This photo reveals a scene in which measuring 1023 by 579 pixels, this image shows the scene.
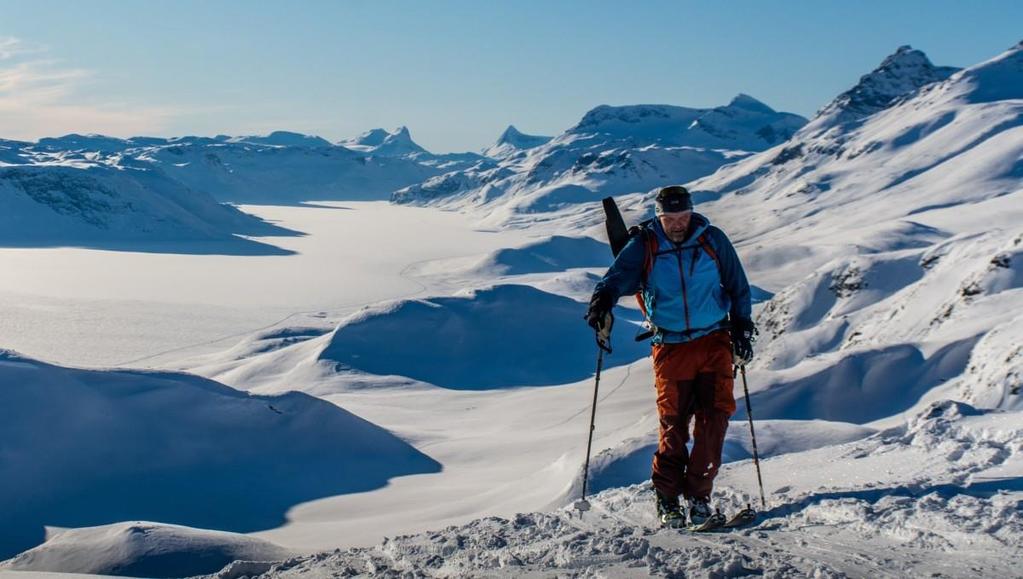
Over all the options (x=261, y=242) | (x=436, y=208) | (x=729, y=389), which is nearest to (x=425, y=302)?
(x=729, y=389)

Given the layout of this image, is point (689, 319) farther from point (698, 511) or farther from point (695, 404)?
point (698, 511)

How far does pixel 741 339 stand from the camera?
17.4 feet

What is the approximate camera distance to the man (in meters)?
5.27

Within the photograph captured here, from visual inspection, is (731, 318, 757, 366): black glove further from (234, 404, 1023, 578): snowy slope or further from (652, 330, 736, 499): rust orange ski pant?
(234, 404, 1023, 578): snowy slope

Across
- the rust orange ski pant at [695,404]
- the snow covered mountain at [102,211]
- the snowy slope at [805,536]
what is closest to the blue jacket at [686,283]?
the rust orange ski pant at [695,404]

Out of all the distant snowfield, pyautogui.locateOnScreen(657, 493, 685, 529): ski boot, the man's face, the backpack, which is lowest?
the distant snowfield

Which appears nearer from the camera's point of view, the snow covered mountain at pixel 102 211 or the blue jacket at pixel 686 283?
the blue jacket at pixel 686 283

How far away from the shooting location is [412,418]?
75.6ft

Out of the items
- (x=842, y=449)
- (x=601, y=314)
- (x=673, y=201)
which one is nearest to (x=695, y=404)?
(x=601, y=314)

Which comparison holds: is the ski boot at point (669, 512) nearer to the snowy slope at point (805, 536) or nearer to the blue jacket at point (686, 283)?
the snowy slope at point (805, 536)

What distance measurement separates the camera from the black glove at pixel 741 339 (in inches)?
208

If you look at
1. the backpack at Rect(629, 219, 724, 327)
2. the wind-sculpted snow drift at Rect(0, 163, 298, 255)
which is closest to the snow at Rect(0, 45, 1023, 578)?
the backpack at Rect(629, 219, 724, 327)

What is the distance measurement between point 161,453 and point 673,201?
1010 centimetres

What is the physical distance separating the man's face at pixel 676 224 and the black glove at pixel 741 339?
57 centimetres
